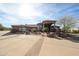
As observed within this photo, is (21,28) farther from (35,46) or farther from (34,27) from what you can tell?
(35,46)

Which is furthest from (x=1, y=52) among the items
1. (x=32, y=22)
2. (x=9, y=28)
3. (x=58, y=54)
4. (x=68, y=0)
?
(x=68, y=0)

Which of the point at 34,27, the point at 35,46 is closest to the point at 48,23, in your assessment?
the point at 34,27

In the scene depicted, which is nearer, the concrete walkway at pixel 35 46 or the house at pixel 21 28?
the concrete walkway at pixel 35 46

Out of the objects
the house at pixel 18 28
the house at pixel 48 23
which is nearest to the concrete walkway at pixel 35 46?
the house at pixel 18 28

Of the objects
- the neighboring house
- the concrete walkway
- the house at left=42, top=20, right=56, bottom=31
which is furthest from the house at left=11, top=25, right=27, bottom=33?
the house at left=42, top=20, right=56, bottom=31

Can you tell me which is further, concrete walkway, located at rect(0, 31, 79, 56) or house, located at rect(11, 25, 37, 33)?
house, located at rect(11, 25, 37, 33)

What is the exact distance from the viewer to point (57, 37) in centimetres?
297

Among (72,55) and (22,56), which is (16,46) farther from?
(72,55)

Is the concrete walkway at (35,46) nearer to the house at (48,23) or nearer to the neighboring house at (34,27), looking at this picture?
the neighboring house at (34,27)

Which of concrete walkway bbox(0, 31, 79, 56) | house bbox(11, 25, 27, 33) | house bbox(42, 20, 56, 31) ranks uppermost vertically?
house bbox(42, 20, 56, 31)

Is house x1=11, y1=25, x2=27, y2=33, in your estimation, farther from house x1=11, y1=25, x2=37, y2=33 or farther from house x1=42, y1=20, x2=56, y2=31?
house x1=42, y1=20, x2=56, y2=31

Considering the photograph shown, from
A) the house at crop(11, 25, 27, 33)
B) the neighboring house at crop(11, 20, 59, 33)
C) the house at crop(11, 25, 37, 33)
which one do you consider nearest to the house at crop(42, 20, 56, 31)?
the neighboring house at crop(11, 20, 59, 33)

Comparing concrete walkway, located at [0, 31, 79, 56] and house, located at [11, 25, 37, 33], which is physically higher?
house, located at [11, 25, 37, 33]

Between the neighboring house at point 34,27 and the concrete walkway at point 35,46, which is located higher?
the neighboring house at point 34,27
